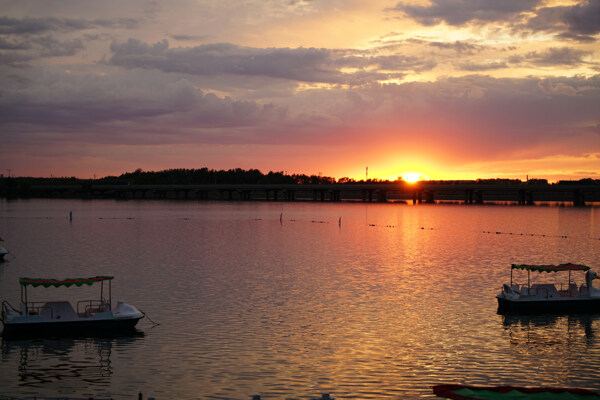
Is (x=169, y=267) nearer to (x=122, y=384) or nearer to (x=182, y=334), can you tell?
(x=182, y=334)

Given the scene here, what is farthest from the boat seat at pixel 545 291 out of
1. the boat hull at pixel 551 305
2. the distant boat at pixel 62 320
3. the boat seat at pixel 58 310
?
the boat seat at pixel 58 310

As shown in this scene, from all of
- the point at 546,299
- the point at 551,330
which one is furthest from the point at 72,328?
the point at 546,299

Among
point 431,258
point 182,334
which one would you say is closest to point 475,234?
point 431,258

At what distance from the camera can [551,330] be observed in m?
45.6

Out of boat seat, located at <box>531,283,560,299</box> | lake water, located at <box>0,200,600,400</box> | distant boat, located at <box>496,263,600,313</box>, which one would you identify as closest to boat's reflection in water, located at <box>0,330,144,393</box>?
lake water, located at <box>0,200,600,400</box>

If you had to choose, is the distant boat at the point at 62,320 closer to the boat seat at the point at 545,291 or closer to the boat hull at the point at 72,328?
the boat hull at the point at 72,328

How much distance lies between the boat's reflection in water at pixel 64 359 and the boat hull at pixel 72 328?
440 millimetres

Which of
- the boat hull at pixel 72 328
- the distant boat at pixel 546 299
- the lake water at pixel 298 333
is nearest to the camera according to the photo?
the lake water at pixel 298 333

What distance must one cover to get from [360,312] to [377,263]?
35771 mm

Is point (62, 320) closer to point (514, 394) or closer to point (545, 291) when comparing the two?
point (514, 394)

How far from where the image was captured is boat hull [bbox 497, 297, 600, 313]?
164 feet

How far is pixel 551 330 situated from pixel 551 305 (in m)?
5.66

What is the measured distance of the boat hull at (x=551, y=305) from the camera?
50000mm

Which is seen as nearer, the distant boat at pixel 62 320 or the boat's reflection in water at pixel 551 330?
the distant boat at pixel 62 320
